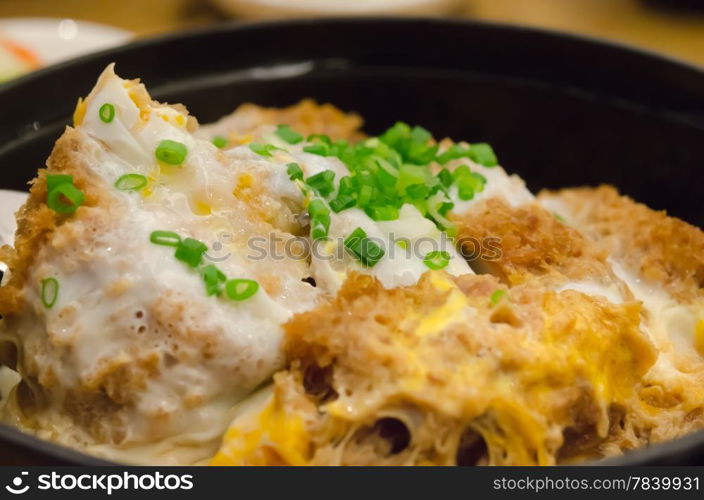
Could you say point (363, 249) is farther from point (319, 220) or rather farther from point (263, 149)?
point (263, 149)

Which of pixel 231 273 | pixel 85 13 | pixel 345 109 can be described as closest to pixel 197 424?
pixel 231 273

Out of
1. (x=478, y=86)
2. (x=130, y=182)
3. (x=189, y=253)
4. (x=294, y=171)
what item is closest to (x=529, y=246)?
(x=294, y=171)

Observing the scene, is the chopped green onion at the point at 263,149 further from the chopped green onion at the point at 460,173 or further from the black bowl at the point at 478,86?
the black bowl at the point at 478,86

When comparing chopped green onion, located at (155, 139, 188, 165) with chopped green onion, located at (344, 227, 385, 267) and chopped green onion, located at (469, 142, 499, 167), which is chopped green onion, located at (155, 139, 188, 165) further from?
chopped green onion, located at (469, 142, 499, 167)

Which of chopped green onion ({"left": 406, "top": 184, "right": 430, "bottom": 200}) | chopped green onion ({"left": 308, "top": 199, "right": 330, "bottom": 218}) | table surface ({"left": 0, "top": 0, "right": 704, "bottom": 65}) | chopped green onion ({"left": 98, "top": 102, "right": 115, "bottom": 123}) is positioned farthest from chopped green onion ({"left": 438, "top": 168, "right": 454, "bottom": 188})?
table surface ({"left": 0, "top": 0, "right": 704, "bottom": 65})

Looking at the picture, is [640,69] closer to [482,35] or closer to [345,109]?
[482,35]

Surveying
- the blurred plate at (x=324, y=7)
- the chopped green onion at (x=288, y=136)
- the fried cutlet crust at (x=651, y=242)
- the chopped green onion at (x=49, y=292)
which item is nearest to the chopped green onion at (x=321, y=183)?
the chopped green onion at (x=288, y=136)

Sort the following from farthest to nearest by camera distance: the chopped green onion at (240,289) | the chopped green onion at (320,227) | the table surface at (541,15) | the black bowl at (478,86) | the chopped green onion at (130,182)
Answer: the table surface at (541,15), the black bowl at (478,86), the chopped green onion at (320,227), the chopped green onion at (130,182), the chopped green onion at (240,289)
